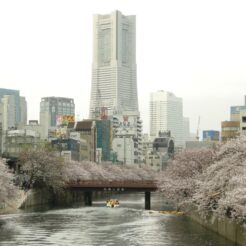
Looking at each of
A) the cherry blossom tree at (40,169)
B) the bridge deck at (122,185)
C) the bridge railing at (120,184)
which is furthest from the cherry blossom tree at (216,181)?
the cherry blossom tree at (40,169)

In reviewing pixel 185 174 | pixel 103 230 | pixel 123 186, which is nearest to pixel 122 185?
pixel 123 186

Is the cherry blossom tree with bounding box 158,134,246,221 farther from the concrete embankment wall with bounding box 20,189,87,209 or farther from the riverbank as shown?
the concrete embankment wall with bounding box 20,189,87,209

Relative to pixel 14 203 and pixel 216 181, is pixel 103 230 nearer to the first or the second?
pixel 216 181

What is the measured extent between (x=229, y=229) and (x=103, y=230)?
16.7 metres

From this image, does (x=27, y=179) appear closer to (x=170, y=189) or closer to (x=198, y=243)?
(x=170, y=189)

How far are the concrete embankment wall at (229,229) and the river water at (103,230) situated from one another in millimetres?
815

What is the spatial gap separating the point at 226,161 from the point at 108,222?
23465 millimetres

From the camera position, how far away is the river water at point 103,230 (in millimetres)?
60156

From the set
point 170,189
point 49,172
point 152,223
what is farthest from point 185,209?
point 49,172

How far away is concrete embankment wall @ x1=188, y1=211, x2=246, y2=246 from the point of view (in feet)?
185

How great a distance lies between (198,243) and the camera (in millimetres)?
59656

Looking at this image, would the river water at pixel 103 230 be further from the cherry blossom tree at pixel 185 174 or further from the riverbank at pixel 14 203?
the riverbank at pixel 14 203

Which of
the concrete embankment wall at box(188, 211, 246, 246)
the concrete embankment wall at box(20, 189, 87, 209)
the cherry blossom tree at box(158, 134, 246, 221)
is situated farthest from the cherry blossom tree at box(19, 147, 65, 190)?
the concrete embankment wall at box(188, 211, 246, 246)

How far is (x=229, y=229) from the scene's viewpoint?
6128 centimetres
